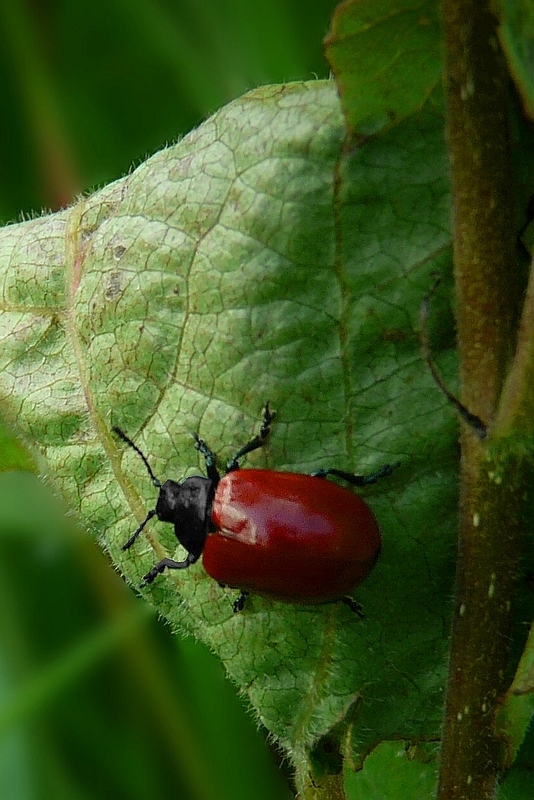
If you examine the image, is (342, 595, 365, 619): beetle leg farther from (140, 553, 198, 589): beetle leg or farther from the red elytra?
(140, 553, 198, 589): beetle leg

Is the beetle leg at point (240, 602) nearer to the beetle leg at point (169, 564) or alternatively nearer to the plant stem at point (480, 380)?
the beetle leg at point (169, 564)

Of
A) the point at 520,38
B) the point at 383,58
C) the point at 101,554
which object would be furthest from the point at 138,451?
the point at 101,554

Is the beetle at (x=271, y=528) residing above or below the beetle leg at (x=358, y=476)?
below

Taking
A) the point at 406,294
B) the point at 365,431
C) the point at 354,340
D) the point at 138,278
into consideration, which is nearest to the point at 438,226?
the point at 406,294

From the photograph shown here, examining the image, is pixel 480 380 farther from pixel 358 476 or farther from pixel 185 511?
pixel 185 511

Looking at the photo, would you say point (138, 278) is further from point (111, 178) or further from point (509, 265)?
point (111, 178)

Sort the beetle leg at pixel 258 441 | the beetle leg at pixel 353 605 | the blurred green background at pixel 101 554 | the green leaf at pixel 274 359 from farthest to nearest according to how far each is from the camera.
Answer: the blurred green background at pixel 101 554 < the beetle leg at pixel 353 605 < the beetle leg at pixel 258 441 < the green leaf at pixel 274 359

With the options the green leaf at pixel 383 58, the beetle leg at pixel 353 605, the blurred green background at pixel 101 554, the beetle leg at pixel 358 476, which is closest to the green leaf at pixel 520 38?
the green leaf at pixel 383 58

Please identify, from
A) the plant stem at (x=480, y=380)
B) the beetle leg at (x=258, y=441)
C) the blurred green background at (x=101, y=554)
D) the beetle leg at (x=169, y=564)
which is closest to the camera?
the plant stem at (x=480, y=380)
